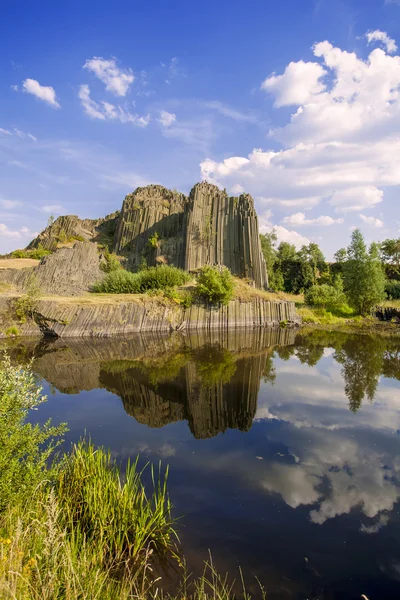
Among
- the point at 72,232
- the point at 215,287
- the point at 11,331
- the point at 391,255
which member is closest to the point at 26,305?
the point at 11,331

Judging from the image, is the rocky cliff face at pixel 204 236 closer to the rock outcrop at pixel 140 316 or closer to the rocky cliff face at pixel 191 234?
the rocky cliff face at pixel 191 234

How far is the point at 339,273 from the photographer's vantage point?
46.3m

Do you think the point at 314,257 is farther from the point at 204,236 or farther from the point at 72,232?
the point at 72,232

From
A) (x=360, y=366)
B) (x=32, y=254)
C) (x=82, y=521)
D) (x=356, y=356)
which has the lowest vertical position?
(x=82, y=521)

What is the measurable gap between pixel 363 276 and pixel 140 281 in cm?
2270

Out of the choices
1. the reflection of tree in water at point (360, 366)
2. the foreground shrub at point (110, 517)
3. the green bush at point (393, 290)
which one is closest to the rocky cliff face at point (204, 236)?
the green bush at point (393, 290)

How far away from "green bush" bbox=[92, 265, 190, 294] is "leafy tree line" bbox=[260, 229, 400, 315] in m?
17.0

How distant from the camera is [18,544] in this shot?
12.5 feet

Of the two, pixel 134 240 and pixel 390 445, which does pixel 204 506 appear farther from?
pixel 134 240

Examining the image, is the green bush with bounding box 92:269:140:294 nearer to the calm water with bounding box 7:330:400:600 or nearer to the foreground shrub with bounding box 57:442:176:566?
the calm water with bounding box 7:330:400:600

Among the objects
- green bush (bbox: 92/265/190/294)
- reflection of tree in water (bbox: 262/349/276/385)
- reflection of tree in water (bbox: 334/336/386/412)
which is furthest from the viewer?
green bush (bbox: 92/265/190/294)

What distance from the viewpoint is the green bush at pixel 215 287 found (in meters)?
29.6

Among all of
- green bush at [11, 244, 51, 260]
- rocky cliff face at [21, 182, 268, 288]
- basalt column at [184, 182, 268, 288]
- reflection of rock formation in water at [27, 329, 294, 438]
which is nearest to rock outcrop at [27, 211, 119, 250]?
rocky cliff face at [21, 182, 268, 288]

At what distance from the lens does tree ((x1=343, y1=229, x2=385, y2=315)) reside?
33597 mm
